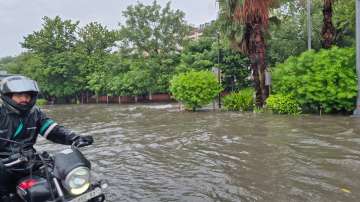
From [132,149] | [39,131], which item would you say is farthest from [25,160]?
[132,149]

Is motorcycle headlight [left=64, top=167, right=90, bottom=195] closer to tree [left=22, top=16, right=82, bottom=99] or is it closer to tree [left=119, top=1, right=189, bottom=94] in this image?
tree [left=119, top=1, right=189, bottom=94]

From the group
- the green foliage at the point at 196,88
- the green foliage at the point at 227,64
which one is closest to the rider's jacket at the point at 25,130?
the green foliage at the point at 196,88

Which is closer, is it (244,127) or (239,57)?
(244,127)

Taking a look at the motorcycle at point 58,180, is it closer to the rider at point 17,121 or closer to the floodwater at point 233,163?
the rider at point 17,121

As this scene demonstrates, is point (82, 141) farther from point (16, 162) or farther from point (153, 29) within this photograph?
point (153, 29)

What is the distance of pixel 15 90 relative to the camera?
3.42 metres

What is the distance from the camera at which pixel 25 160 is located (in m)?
3.11

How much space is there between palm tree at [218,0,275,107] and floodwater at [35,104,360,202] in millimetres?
6142

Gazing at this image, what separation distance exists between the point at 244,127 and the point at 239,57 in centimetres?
1569

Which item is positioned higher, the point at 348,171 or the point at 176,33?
the point at 176,33

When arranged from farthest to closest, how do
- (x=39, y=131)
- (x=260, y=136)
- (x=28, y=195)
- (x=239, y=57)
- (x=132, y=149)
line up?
(x=239, y=57) → (x=260, y=136) → (x=132, y=149) → (x=39, y=131) → (x=28, y=195)

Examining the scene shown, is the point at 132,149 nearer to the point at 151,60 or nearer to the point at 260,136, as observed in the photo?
the point at 260,136

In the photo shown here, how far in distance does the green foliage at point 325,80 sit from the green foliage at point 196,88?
17.1ft

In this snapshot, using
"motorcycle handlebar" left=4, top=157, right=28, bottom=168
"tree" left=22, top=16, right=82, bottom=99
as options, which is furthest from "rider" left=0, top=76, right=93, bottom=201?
"tree" left=22, top=16, right=82, bottom=99
